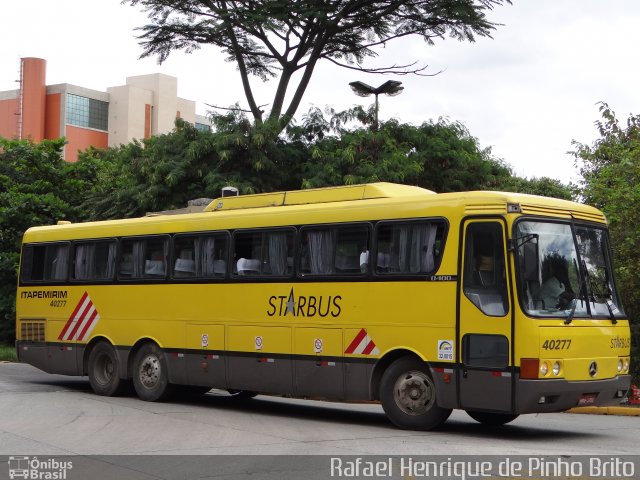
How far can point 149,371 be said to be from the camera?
58.7 feet

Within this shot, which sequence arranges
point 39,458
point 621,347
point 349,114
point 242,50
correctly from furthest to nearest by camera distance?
point 242,50 < point 349,114 < point 621,347 < point 39,458

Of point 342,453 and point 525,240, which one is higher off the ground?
point 525,240

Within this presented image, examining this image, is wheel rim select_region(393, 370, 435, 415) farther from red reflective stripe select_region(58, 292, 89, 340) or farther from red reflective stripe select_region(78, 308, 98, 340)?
red reflective stripe select_region(58, 292, 89, 340)

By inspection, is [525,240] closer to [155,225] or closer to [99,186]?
[155,225]

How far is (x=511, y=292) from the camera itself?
1253 centimetres

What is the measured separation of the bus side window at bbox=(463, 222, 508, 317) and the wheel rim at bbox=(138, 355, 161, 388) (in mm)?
6923

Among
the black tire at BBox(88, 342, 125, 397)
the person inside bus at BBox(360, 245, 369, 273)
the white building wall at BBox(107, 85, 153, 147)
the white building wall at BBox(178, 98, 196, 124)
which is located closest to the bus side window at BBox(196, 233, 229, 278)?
the black tire at BBox(88, 342, 125, 397)

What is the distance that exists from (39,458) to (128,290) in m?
7.94

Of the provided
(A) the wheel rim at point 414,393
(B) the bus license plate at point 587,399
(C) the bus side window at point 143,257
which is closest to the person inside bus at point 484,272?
(A) the wheel rim at point 414,393

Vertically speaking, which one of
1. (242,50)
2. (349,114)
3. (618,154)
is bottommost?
(618,154)

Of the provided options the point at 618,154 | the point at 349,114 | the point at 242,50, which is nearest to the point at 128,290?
the point at 618,154

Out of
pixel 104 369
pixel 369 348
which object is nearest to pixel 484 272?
pixel 369 348

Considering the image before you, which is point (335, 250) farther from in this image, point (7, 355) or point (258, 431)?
point (7, 355)

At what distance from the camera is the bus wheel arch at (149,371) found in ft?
57.6
